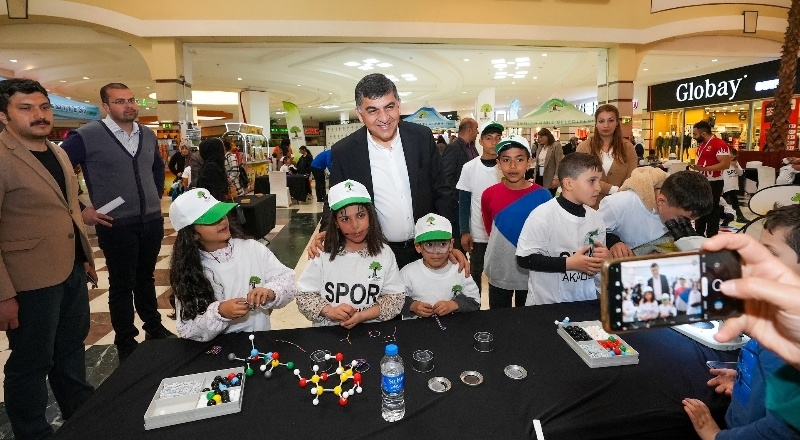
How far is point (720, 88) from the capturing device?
41.0 ft

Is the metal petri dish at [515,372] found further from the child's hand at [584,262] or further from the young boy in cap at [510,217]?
the young boy in cap at [510,217]

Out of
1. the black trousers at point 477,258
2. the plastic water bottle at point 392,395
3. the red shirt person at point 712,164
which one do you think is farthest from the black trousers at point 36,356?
the red shirt person at point 712,164

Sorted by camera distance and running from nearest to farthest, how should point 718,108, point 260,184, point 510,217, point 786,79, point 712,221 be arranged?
point 510,217
point 712,221
point 786,79
point 260,184
point 718,108

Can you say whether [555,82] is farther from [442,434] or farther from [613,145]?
[442,434]

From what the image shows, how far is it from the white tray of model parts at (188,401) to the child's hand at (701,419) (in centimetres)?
130

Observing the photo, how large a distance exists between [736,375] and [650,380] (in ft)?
0.77

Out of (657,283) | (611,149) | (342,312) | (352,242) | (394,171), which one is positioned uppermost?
(611,149)

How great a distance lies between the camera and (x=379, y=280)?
193 cm

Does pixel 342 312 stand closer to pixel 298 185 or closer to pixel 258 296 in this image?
pixel 258 296

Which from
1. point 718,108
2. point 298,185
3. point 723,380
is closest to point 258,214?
point 298,185

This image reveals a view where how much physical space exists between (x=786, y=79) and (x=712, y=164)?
126 inches

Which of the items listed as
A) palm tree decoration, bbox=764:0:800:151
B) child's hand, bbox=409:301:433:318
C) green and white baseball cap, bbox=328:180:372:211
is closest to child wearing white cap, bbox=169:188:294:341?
green and white baseball cap, bbox=328:180:372:211

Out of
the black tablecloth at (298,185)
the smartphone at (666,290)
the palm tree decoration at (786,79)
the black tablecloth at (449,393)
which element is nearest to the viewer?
the smartphone at (666,290)

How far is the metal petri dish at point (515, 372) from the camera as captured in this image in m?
1.35
